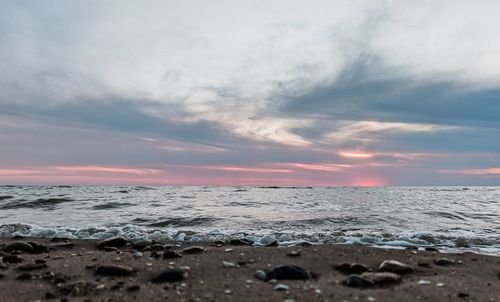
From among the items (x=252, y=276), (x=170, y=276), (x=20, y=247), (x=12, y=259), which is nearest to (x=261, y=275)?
(x=252, y=276)

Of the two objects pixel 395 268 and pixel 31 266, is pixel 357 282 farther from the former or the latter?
pixel 31 266

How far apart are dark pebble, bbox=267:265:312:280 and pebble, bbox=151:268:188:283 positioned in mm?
967

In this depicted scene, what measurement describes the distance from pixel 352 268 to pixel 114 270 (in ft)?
9.39

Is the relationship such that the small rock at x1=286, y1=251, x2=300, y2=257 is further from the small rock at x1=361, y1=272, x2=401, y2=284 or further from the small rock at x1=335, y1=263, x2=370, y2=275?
the small rock at x1=361, y1=272, x2=401, y2=284

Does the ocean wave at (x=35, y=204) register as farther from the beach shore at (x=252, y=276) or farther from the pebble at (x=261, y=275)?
the pebble at (x=261, y=275)

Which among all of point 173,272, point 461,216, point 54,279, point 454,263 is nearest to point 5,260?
point 54,279

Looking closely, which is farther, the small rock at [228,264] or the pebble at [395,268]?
the small rock at [228,264]

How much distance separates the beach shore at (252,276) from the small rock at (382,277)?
1 cm

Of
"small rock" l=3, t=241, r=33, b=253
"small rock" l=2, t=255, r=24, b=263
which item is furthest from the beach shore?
"small rock" l=3, t=241, r=33, b=253

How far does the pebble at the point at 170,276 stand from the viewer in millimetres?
4445

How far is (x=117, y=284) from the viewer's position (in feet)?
14.3

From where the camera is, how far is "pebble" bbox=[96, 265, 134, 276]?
4781mm

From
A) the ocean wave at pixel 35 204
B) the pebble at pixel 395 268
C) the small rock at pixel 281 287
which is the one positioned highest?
the pebble at pixel 395 268

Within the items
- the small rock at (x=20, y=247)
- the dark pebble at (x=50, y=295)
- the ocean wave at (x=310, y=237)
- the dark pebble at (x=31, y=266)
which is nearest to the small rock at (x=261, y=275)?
the dark pebble at (x=50, y=295)
